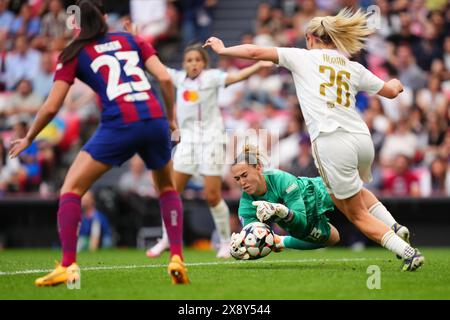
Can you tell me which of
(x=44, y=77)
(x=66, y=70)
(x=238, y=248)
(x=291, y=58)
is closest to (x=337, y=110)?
(x=291, y=58)

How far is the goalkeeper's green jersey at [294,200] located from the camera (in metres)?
8.59

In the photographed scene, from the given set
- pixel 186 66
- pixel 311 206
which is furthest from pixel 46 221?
pixel 311 206

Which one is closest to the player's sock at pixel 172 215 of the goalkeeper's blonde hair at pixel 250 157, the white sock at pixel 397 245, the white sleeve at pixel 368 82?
the goalkeeper's blonde hair at pixel 250 157

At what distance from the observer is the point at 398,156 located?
15.2m

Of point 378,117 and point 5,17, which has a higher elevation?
point 5,17

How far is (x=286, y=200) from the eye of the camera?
8742mm

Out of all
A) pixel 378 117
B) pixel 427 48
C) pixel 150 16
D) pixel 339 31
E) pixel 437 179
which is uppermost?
pixel 150 16

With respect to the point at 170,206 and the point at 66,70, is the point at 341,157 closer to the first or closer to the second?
the point at 170,206

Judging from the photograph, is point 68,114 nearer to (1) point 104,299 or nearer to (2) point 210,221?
(2) point 210,221

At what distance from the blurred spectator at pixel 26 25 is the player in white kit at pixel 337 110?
40.9ft

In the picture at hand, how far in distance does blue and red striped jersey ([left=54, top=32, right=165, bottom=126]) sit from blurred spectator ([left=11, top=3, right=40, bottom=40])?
13.0 metres

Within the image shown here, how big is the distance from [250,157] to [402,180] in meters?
6.98

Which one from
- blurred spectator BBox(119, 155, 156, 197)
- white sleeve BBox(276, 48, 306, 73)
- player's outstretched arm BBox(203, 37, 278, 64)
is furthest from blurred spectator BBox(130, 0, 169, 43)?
player's outstretched arm BBox(203, 37, 278, 64)

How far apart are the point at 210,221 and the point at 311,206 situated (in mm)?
6657
